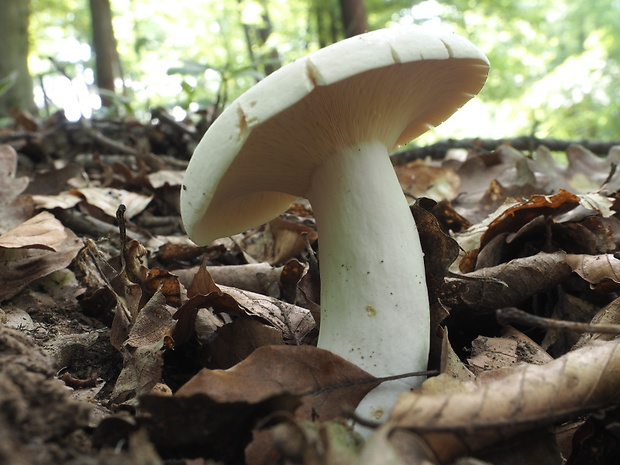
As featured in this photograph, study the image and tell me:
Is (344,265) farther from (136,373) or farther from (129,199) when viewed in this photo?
(129,199)

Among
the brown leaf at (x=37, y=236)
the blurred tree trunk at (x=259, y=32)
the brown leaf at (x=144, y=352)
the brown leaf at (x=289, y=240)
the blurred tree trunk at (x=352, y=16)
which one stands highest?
the blurred tree trunk at (x=259, y=32)

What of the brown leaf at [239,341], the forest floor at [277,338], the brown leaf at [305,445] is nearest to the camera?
the brown leaf at [305,445]

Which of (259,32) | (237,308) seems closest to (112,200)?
(237,308)

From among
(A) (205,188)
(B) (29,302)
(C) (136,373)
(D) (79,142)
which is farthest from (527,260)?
(D) (79,142)

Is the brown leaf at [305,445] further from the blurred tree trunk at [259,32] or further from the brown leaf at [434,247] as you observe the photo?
the blurred tree trunk at [259,32]

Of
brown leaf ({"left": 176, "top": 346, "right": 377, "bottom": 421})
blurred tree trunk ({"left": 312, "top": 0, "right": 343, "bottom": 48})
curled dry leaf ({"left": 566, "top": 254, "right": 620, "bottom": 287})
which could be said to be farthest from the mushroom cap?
blurred tree trunk ({"left": 312, "top": 0, "right": 343, "bottom": 48})

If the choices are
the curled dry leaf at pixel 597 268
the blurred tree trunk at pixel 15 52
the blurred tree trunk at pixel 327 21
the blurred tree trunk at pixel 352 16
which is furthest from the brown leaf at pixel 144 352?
the blurred tree trunk at pixel 15 52

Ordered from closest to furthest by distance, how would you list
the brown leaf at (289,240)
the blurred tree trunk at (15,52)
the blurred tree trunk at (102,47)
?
the brown leaf at (289,240), the blurred tree trunk at (15,52), the blurred tree trunk at (102,47)
